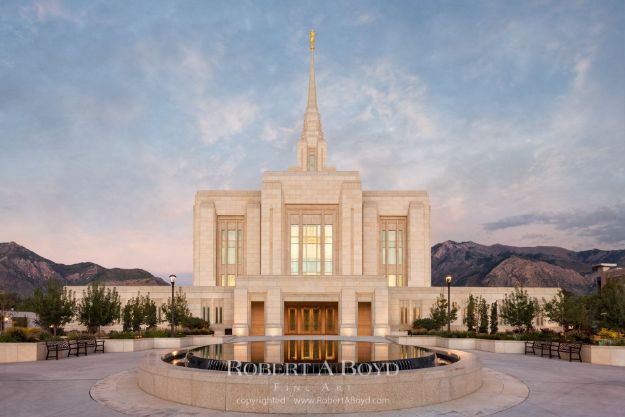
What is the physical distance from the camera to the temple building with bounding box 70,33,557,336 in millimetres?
42812

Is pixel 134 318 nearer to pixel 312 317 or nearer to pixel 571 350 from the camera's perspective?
pixel 312 317

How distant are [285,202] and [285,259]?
6162 millimetres

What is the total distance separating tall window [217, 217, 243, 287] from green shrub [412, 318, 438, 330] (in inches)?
876

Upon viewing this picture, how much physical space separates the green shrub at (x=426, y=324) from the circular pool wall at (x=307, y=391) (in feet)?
93.7

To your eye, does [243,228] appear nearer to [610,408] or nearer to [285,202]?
[285,202]

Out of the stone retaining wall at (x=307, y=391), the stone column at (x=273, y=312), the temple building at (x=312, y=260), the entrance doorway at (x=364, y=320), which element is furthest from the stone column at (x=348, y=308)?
the stone retaining wall at (x=307, y=391)

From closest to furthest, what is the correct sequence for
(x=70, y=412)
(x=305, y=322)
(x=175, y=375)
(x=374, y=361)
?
(x=70, y=412) < (x=175, y=375) < (x=374, y=361) < (x=305, y=322)

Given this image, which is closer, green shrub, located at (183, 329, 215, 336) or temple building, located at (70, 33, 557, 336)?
green shrub, located at (183, 329, 215, 336)

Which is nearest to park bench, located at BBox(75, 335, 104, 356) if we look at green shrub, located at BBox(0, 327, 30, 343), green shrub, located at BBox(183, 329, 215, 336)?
green shrub, located at BBox(0, 327, 30, 343)

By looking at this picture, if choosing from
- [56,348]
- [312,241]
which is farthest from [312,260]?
[56,348]

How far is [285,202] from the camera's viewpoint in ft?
178

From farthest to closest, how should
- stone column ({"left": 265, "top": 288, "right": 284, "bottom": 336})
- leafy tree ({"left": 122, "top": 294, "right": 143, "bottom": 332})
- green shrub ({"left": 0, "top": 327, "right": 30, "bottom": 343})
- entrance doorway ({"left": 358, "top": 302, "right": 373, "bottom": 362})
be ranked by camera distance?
entrance doorway ({"left": 358, "top": 302, "right": 373, "bottom": 362})
stone column ({"left": 265, "top": 288, "right": 284, "bottom": 336})
leafy tree ({"left": 122, "top": 294, "right": 143, "bottom": 332})
green shrub ({"left": 0, "top": 327, "right": 30, "bottom": 343})

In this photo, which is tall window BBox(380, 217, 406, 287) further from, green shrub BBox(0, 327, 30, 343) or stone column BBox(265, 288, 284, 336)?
green shrub BBox(0, 327, 30, 343)

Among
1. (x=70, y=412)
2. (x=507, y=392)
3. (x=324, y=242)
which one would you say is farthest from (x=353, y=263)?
(x=70, y=412)
